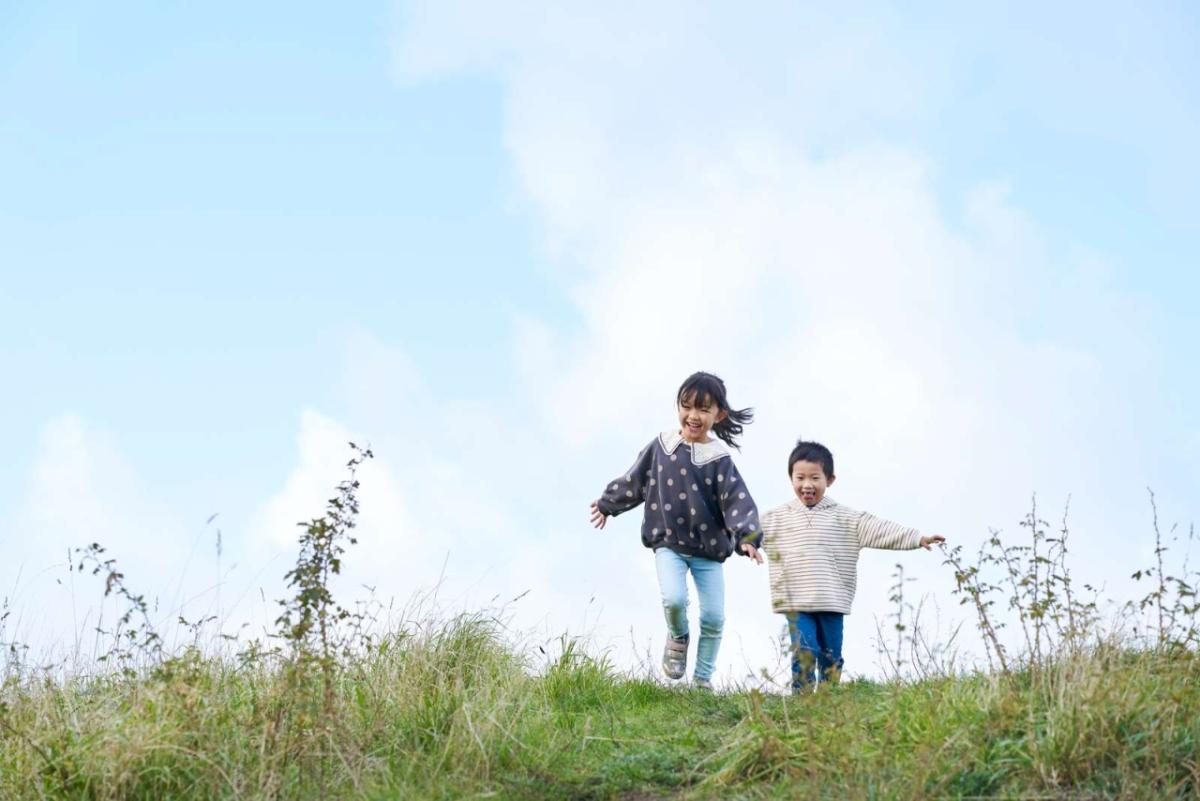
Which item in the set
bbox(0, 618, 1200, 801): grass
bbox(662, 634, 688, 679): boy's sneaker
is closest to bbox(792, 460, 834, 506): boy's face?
bbox(662, 634, 688, 679): boy's sneaker

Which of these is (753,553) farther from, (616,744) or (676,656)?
(616,744)

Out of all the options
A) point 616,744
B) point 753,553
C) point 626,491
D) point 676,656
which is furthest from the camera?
point 626,491

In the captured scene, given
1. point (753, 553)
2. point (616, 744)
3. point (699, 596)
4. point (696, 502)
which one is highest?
point (696, 502)

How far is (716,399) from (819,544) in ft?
4.78

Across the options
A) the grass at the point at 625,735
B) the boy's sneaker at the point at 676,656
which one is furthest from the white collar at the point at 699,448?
the grass at the point at 625,735

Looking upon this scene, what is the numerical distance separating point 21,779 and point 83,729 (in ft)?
1.26

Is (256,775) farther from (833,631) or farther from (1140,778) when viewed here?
(833,631)

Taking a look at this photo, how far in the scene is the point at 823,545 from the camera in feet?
32.1

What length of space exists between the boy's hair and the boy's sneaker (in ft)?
5.51

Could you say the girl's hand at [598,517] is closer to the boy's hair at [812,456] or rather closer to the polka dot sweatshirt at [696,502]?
the polka dot sweatshirt at [696,502]

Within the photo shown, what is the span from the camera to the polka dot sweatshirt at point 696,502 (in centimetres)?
977

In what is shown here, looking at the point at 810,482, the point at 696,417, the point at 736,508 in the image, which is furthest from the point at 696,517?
the point at 810,482

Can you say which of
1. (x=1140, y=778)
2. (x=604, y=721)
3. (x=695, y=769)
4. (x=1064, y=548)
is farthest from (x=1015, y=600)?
(x=604, y=721)

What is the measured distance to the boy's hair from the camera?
32.8 feet
